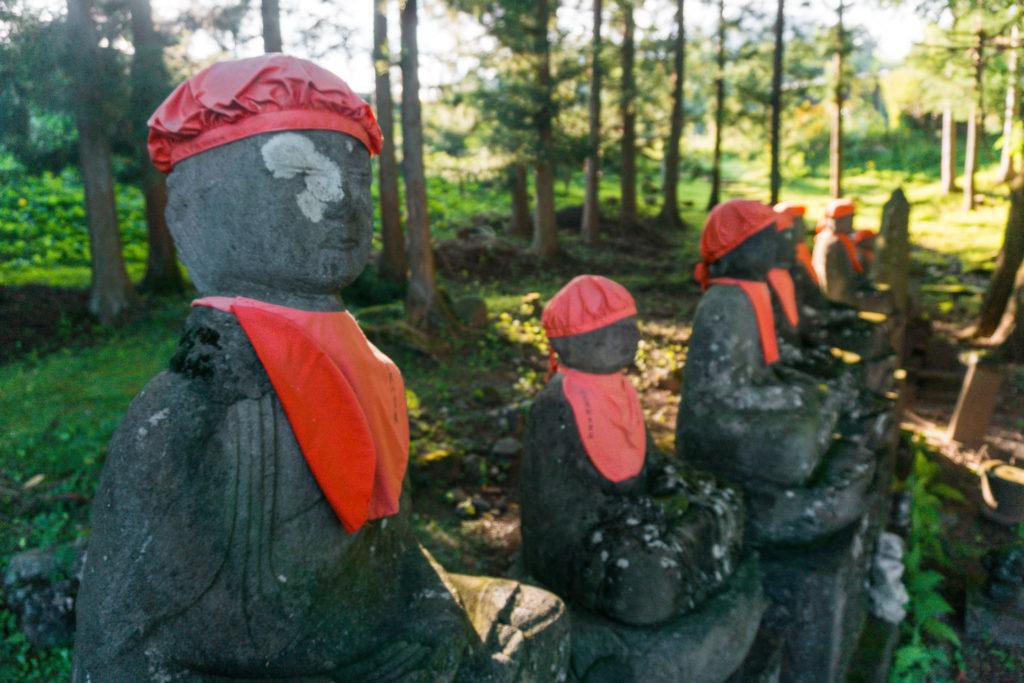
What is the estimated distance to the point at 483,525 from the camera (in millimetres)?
5305

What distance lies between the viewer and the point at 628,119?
19781 mm

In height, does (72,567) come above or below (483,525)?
above

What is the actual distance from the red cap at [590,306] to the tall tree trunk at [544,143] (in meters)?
12.0

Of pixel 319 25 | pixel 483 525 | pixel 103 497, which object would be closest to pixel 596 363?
pixel 103 497

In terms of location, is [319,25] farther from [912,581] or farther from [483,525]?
[912,581]

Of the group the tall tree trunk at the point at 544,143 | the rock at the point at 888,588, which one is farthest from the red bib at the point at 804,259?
the tall tree trunk at the point at 544,143

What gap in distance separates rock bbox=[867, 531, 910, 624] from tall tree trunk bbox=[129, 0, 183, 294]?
934cm

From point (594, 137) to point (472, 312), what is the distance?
6.99 meters

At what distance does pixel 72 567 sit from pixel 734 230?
13.6 feet

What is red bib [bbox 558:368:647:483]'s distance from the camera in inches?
112

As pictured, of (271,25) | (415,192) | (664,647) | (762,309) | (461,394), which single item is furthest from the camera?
(415,192)

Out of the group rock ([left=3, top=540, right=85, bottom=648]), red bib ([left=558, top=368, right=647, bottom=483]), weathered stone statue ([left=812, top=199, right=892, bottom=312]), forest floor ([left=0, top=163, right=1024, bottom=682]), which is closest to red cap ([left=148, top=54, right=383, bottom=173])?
red bib ([left=558, top=368, right=647, bottom=483])

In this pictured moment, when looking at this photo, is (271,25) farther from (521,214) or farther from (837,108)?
(837,108)

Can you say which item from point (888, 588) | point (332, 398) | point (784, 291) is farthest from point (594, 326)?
point (888, 588)
